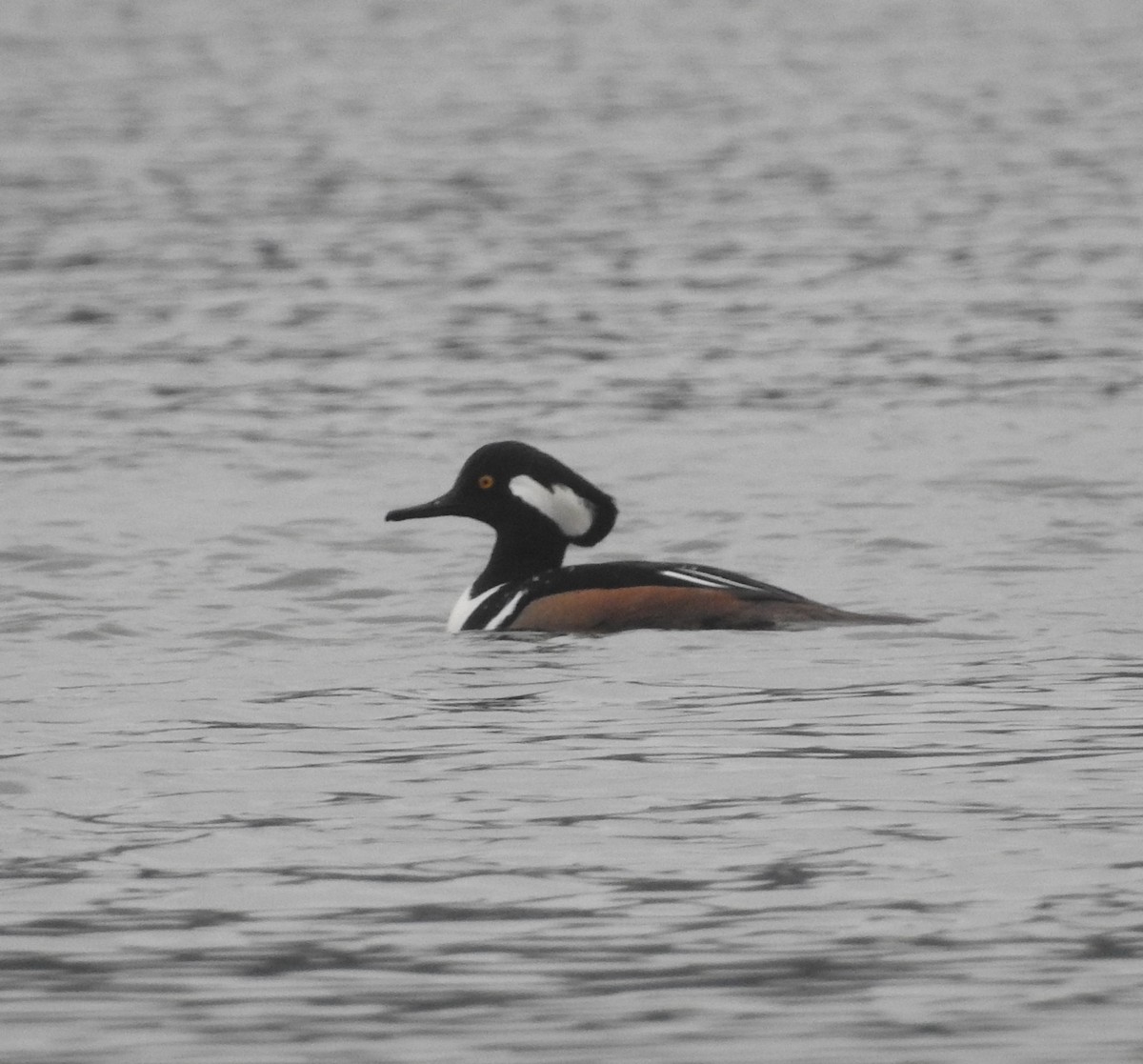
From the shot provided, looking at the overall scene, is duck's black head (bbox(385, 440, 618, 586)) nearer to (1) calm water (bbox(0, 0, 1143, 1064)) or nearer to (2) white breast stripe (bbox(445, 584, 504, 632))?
(2) white breast stripe (bbox(445, 584, 504, 632))

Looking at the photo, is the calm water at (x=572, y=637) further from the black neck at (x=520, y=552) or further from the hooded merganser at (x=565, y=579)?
the black neck at (x=520, y=552)

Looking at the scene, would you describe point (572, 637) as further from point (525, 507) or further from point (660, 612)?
point (525, 507)

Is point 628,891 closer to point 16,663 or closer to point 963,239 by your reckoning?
point 16,663

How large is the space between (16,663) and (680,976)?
18.0 feet

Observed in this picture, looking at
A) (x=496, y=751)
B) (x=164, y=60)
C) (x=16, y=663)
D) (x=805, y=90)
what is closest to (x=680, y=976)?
(x=496, y=751)

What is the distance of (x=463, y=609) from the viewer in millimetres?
12750

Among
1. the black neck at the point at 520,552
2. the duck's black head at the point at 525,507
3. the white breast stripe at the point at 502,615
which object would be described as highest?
the duck's black head at the point at 525,507

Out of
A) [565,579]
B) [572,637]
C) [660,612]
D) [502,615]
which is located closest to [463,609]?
[502,615]

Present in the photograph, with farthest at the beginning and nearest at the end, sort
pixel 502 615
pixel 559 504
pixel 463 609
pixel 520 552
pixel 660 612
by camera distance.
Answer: pixel 520 552 → pixel 559 504 → pixel 463 609 → pixel 502 615 → pixel 660 612

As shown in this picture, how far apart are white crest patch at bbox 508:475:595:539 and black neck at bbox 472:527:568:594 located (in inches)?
3.9

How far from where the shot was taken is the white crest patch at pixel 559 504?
12.9m

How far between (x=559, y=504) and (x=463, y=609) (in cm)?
69

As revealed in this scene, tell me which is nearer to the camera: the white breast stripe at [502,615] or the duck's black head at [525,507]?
the white breast stripe at [502,615]

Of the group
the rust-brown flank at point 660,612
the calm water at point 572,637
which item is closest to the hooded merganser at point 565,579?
the rust-brown flank at point 660,612
